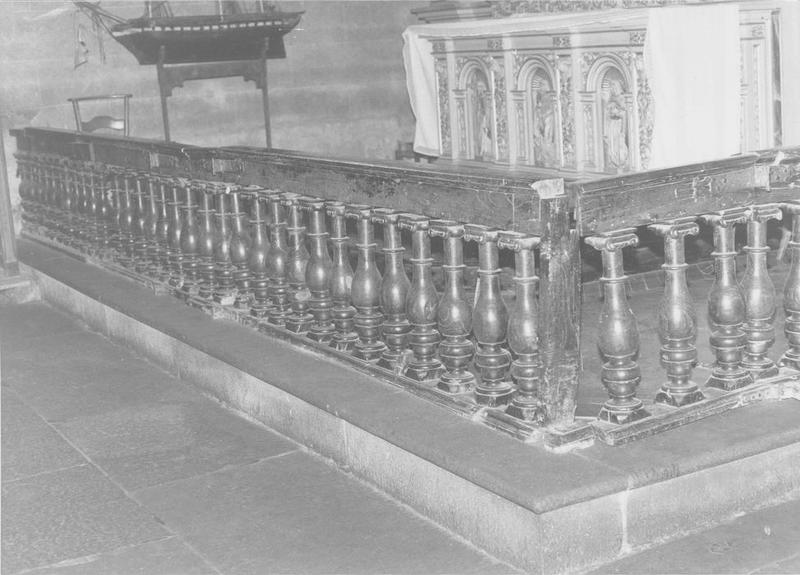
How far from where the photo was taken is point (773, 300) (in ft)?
10.7

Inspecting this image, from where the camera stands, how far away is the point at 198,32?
9875 millimetres

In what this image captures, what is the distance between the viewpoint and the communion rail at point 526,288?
2.94 meters

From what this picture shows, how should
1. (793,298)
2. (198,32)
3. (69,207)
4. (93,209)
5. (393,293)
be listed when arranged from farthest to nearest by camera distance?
1. (198,32)
2. (69,207)
3. (93,209)
4. (393,293)
5. (793,298)

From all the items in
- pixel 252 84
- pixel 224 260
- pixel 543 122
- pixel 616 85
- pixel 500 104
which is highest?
pixel 252 84

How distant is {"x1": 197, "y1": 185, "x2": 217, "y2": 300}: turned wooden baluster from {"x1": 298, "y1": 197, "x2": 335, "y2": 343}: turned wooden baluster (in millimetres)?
963

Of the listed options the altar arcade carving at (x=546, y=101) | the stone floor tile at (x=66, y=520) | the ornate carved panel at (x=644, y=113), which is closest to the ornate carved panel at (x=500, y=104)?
the altar arcade carving at (x=546, y=101)

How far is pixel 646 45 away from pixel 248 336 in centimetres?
380

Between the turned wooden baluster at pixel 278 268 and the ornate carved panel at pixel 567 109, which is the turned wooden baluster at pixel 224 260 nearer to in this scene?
the turned wooden baluster at pixel 278 268

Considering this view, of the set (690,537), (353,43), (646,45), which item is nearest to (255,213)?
(690,537)

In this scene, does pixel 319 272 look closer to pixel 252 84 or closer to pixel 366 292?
pixel 366 292

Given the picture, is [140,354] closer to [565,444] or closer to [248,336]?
[248,336]

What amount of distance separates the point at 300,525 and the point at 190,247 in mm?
2228

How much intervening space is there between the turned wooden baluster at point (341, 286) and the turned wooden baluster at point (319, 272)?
0.06 meters

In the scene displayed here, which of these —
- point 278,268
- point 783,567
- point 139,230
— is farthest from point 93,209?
point 783,567
